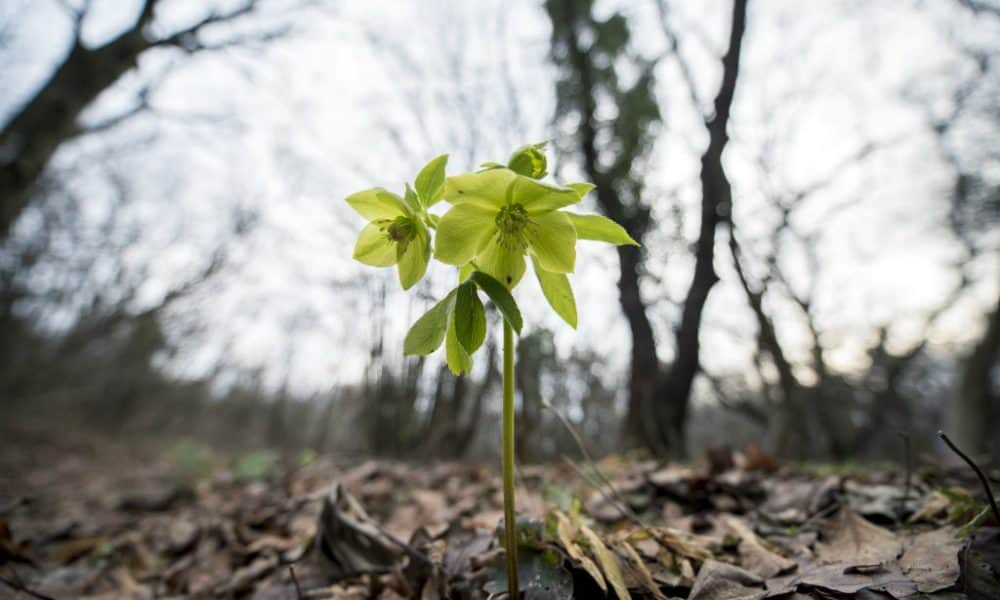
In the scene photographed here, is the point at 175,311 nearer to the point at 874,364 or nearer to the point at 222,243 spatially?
the point at 222,243

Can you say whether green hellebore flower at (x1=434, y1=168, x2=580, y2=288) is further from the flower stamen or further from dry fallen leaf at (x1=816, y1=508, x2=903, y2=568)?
dry fallen leaf at (x1=816, y1=508, x2=903, y2=568)

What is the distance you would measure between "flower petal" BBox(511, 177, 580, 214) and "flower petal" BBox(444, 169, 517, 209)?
20mm

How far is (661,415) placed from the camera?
3.29 metres

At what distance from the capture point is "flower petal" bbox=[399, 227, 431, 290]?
873mm

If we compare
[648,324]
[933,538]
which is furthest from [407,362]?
[933,538]

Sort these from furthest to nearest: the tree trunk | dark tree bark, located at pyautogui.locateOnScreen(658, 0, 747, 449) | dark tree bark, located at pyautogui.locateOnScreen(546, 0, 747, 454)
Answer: the tree trunk < dark tree bark, located at pyautogui.locateOnScreen(546, 0, 747, 454) < dark tree bark, located at pyautogui.locateOnScreen(658, 0, 747, 449)

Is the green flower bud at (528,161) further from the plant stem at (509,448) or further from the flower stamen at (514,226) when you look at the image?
the plant stem at (509,448)

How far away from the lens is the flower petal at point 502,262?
0.86 m

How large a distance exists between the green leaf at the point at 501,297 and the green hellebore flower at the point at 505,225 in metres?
0.06

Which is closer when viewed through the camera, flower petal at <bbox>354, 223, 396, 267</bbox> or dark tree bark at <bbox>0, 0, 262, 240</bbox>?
flower petal at <bbox>354, 223, 396, 267</bbox>

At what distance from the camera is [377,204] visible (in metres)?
0.89

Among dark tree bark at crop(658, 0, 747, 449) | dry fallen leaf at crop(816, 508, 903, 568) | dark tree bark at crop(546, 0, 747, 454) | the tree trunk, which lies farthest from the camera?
the tree trunk

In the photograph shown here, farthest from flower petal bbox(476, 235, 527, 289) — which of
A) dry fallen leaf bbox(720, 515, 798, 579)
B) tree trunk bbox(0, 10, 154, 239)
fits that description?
tree trunk bbox(0, 10, 154, 239)

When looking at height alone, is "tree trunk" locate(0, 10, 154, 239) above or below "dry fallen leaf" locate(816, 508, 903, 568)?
above
